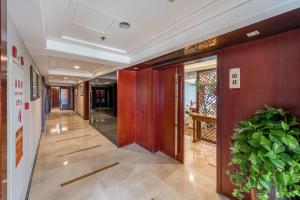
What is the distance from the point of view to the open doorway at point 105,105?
4566mm

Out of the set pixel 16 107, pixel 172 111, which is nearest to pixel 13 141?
pixel 16 107

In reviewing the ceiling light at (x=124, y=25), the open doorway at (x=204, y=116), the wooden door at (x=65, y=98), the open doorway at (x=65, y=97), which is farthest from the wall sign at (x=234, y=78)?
the wooden door at (x=65, y=98)

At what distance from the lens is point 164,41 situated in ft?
7.84

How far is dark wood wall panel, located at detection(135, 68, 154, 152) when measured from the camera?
3.72 m

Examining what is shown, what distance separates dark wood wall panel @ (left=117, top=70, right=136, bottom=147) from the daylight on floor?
0.11ft

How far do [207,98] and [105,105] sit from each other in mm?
3807

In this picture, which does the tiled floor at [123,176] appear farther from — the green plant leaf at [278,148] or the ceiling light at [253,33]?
the ceiling light at [253,33]

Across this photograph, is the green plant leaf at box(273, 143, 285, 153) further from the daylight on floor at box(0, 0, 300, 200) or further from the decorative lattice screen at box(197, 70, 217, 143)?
the decorative lattice screen at box(197, 70, 217, 143)

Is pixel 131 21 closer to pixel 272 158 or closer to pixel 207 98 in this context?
pixel 272 158

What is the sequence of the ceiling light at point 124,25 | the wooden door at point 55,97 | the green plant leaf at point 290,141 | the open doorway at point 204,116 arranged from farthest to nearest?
the wooden door at point 55,97
the open doorway at point 204,116
the ceiling light at point 124,25
the green plant leaf at point 290,141

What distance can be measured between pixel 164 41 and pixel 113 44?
1.02m

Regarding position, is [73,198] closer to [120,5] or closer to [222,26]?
[120,5]

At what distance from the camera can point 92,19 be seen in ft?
5.99

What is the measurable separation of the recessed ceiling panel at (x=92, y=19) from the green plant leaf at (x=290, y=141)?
88.3 inches
